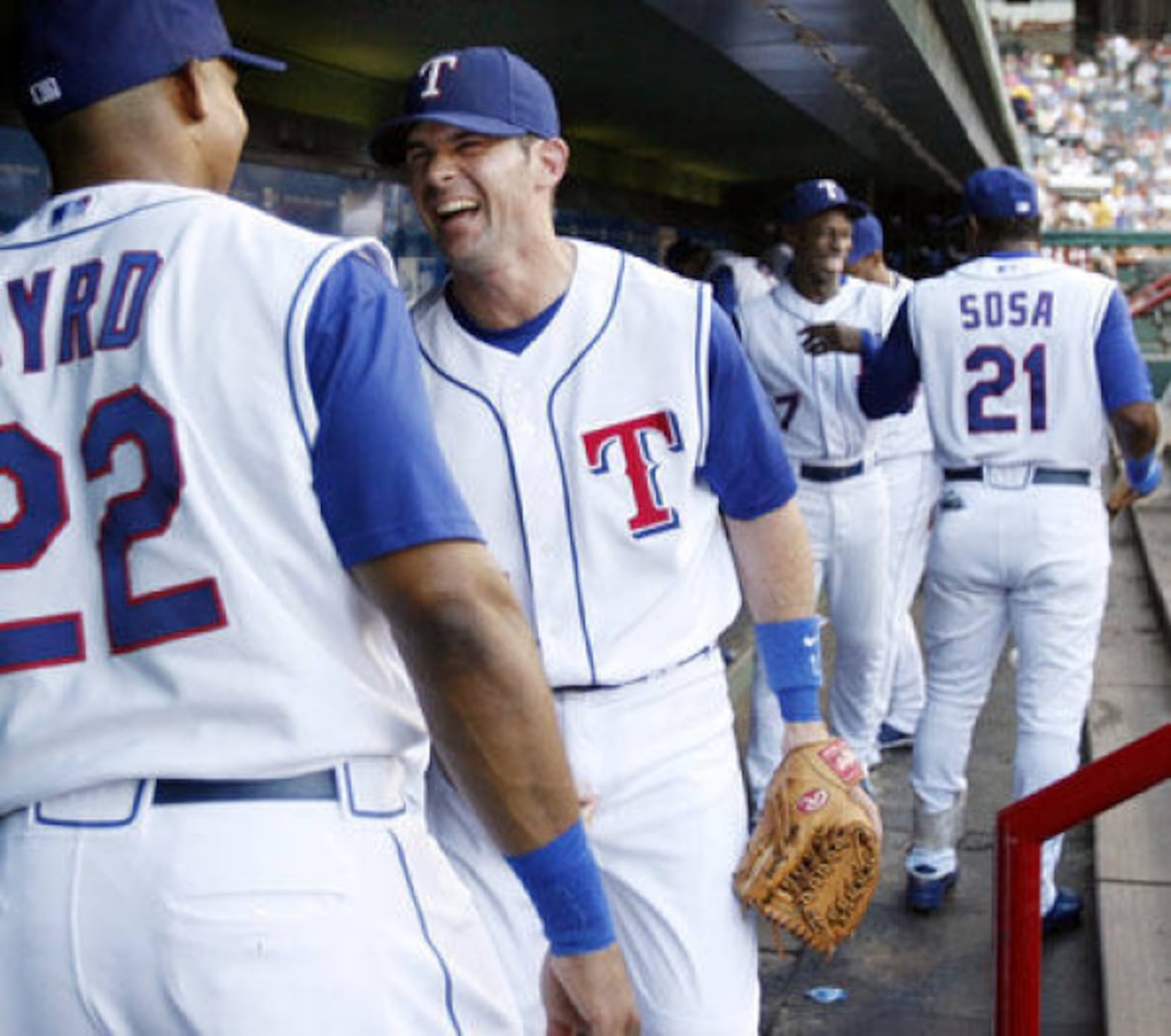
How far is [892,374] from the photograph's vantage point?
14.6ft

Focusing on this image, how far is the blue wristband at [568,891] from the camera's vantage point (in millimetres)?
1586

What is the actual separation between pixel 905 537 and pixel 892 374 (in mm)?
1477

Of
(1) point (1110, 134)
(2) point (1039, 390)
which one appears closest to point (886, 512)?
(2) point (1039, 390)

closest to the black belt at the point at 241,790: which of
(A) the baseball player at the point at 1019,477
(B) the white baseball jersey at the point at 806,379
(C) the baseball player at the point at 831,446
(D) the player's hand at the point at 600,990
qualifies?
(D) the player's hand at the point at 600,990

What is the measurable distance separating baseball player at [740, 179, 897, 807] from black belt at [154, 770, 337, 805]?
11.5 feet

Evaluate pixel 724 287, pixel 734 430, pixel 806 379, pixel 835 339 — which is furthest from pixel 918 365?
pixel 724 287

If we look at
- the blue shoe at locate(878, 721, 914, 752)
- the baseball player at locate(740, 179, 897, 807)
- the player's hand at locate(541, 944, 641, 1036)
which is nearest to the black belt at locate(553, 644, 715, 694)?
the player's hand at locate(541, 944, 641, 1036)

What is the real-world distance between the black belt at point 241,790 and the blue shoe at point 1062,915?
10.1ft

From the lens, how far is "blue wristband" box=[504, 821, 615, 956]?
5.20ft

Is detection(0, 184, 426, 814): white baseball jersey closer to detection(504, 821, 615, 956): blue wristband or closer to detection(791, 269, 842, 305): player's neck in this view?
detection(504, 821, 615, 956): blue wristband

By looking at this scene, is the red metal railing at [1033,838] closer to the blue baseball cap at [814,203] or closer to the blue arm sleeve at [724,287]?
the blue baseball cap at [814,203]

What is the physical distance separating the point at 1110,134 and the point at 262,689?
47.8 meters

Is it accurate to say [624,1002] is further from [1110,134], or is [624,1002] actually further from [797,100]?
[1110,134]

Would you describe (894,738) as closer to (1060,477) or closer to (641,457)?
(1060,477)
